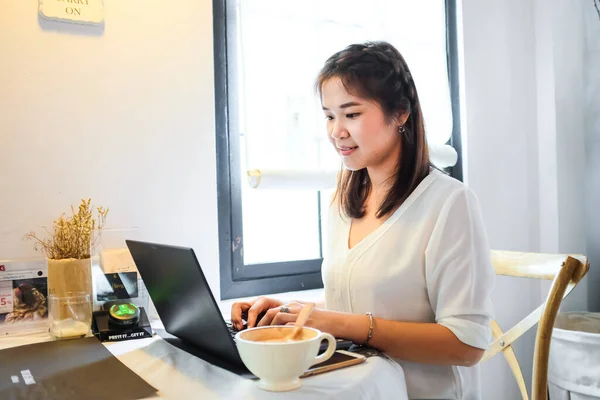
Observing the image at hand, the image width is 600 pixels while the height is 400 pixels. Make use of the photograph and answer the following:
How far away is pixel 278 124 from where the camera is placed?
1.81 metres

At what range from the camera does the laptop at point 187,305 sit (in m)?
0.82

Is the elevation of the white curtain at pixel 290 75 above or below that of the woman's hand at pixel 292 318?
above

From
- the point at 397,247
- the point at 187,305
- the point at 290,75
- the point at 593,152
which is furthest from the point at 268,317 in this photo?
the point at 593,152

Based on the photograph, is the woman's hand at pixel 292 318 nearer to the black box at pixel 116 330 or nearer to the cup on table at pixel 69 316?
the black box at pixel 116 330

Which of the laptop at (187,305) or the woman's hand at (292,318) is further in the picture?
the woman's hand at (292,318)

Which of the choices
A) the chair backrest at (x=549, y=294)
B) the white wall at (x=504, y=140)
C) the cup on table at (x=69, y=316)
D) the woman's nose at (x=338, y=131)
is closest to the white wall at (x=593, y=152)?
the white wall at (x=504, y=140)

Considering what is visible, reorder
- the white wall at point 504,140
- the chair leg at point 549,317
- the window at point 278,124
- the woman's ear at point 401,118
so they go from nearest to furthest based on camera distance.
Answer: the chair leg at point 549,317, the woman's ear at point 401,118, the window at point 278,124, the white wall at point 504,140

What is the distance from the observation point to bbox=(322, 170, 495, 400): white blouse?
99cm

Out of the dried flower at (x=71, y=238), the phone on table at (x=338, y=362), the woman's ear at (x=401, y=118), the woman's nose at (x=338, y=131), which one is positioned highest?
the woman's ear at (x=401, y=118)

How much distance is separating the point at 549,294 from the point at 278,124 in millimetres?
1014

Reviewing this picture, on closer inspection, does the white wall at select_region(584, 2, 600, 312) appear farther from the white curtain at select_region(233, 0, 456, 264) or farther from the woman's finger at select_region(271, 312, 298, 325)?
the woman's finger at select_region(271, 312, 298, 325)

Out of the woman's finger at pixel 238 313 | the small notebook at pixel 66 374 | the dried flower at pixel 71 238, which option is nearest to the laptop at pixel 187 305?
the woman's finger at pixel 238 313

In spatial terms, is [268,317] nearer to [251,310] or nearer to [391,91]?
[251,310]

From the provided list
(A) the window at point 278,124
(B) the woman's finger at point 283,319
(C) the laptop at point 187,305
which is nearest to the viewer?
(C) the laptop at point 187,305
